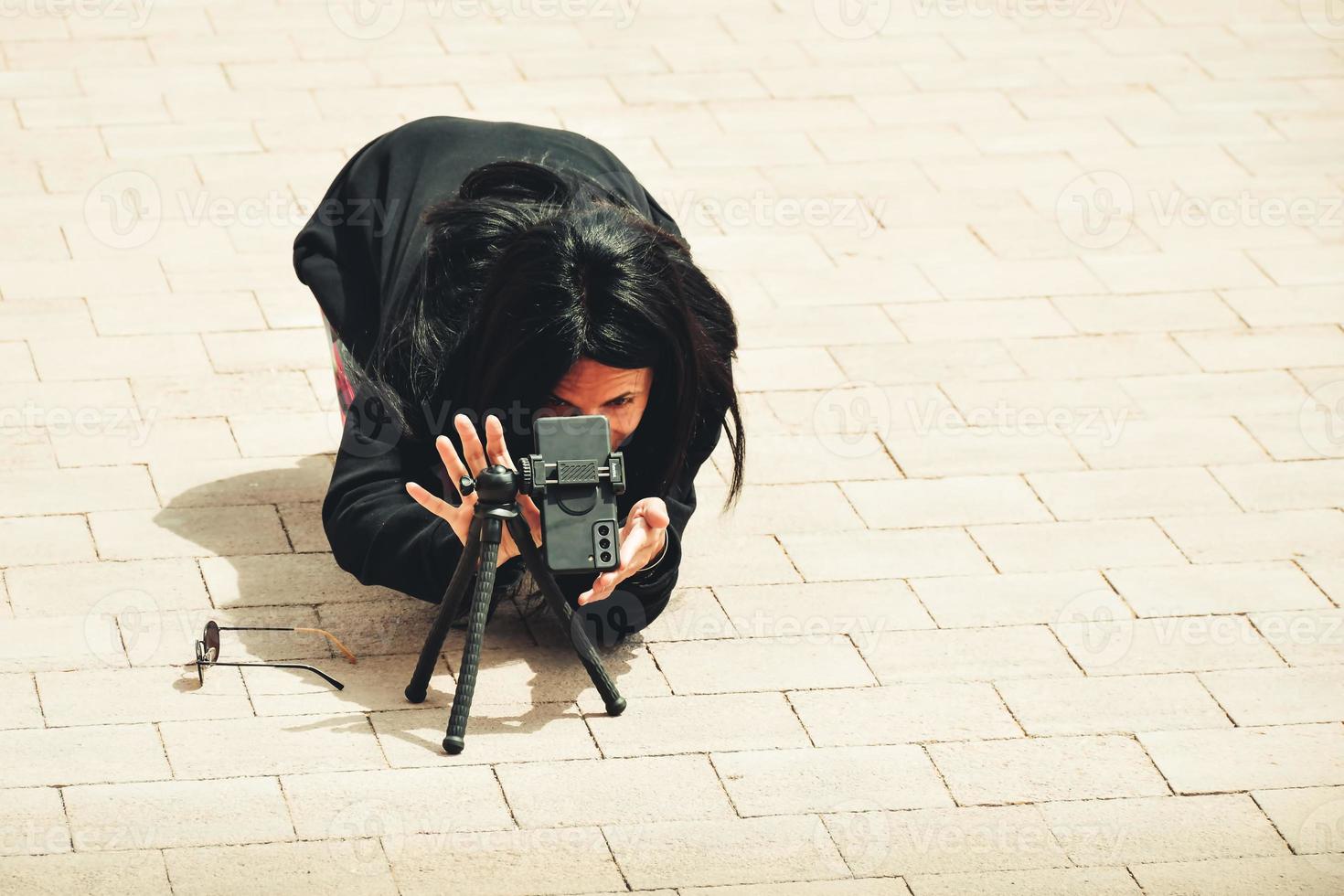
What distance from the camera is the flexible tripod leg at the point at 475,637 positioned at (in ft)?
13.5

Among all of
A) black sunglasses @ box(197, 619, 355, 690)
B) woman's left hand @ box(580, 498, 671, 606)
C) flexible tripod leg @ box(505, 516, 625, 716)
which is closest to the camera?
flexible tripod leg @ box(505, 516, 625, 716)

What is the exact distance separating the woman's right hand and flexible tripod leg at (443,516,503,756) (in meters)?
0.04

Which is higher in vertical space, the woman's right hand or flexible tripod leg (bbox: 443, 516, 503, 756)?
the woman's right hand

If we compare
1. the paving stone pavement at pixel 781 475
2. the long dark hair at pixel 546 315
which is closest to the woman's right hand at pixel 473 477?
the long dark hair at pixel 546 315

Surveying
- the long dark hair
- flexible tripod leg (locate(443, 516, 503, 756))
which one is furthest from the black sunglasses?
the long dark hair

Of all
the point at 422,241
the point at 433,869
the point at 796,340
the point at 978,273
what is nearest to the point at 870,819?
the point at 433,869

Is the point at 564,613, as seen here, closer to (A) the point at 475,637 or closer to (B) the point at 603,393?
(A) the point at 475,637

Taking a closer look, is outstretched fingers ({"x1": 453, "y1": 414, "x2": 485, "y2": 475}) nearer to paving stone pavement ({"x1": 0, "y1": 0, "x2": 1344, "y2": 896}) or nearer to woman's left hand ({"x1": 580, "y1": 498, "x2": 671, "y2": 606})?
woman's left hand ({"x1": 580, "y1": 498, "x2": 671, "y2": 606})

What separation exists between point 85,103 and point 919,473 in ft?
14.5

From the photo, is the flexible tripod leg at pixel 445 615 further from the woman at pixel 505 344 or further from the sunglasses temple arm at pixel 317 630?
the sunglasses temple arm at pixel 317 630

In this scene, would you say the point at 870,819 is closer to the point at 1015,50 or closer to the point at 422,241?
the point at 422,241

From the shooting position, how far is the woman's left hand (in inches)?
170

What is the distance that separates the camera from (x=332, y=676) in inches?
182

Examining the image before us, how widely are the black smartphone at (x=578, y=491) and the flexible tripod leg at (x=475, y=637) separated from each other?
125 mm
